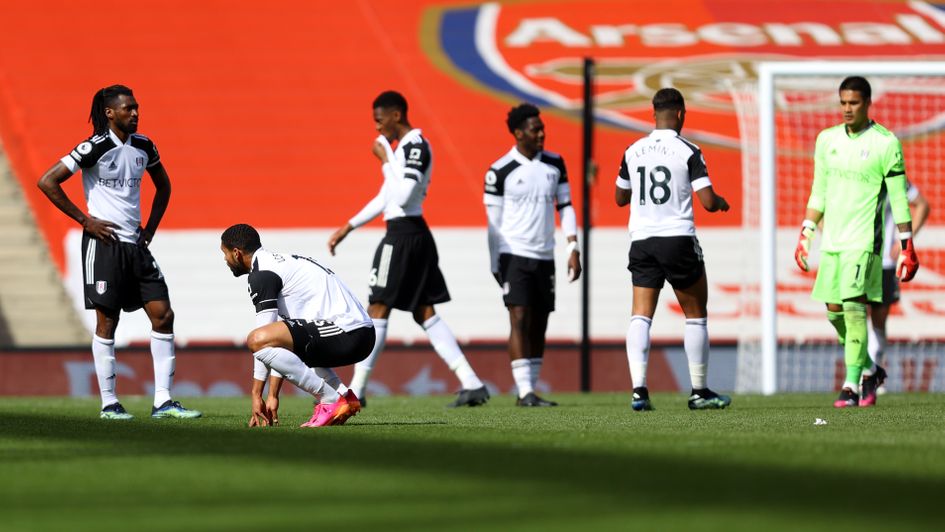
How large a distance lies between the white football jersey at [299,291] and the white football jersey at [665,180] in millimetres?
2061

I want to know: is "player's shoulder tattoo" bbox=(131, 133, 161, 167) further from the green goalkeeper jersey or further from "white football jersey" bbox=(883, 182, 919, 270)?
"white football jersey" bbox=(883, 182, 919, 270)

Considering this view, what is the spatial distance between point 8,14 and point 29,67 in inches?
43.7

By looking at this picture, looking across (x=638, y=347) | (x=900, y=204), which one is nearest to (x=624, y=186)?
(x=638, y=347)

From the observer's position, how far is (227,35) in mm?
19453

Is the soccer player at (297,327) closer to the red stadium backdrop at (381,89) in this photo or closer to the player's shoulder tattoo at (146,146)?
the player's shoulder tattoo at (146,146)

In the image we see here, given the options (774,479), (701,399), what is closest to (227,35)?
(701,399)

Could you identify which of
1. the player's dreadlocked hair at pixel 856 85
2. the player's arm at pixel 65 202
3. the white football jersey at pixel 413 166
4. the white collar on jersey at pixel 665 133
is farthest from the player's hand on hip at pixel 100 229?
the player's dreadlocked hair at pixel 856 85

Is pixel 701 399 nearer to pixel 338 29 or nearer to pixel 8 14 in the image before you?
pixel 338 29

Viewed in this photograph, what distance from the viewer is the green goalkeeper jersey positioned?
358 inches

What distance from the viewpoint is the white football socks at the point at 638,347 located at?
9109mm

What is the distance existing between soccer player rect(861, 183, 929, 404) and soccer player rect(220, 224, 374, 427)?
4.54 m

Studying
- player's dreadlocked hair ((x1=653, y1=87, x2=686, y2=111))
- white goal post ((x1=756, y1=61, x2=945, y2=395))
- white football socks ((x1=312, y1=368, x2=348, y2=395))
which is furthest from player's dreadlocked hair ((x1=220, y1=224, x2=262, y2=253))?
white goal post ((x1=756, y1=61, x2=945, y2=395))

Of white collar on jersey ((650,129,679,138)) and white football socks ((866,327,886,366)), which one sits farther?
white football socks ((866,327,886,366))

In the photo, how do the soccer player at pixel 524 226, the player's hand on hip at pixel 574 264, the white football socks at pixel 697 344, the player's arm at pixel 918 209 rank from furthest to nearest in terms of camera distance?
the player's arm at pixel 918 209 → the soccer player at pixel 524 226 → the player's hand on hip at pixel 574 264 → the white football socks at pixel 697 344
